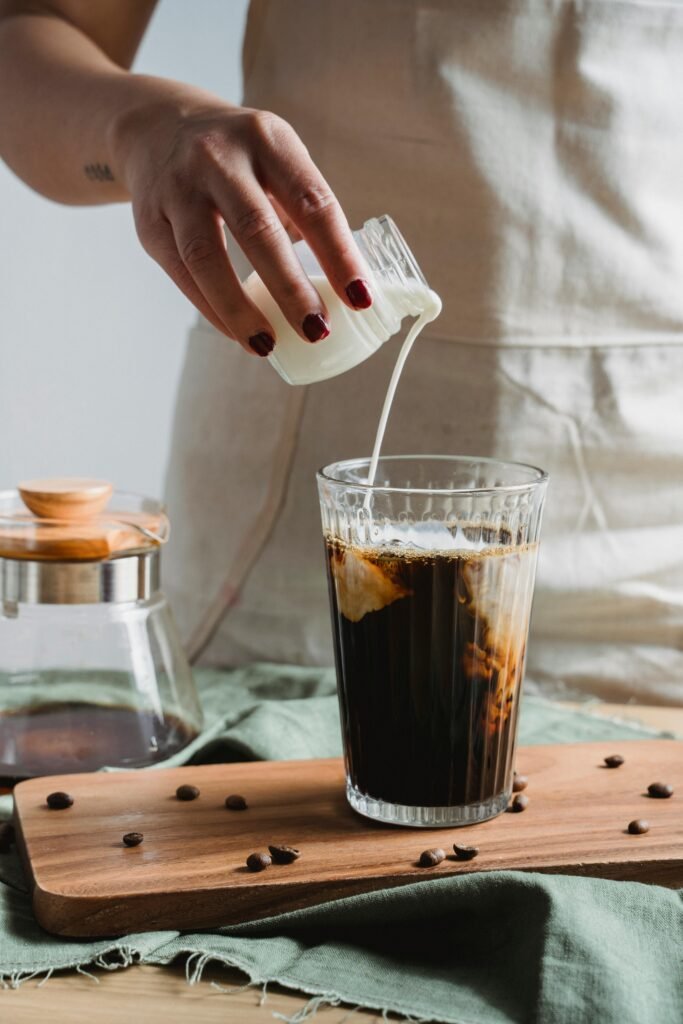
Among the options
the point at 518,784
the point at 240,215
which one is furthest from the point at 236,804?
the point at 240,215

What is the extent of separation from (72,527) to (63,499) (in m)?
0.03

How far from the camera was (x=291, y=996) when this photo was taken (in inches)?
32.4

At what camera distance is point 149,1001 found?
2.67 feet

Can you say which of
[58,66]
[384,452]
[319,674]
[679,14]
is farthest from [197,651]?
[679,14]

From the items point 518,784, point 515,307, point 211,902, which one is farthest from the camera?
point 515,307

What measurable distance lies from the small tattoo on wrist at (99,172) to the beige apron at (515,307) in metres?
0.27

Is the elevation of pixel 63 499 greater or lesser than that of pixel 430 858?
greater

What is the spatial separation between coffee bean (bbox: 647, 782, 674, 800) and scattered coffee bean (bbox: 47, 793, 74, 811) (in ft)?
1.65

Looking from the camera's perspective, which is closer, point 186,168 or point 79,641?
point 186,168

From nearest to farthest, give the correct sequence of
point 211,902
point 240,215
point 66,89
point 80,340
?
point 211,902, point 240,215, point 66,89, point 80,340

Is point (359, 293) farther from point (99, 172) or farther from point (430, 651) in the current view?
point (99, 172)

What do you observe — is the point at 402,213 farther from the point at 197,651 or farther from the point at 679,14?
the point at 197,651

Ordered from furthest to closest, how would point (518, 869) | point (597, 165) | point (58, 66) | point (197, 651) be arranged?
point (197, 651) < point (597, 165) < point (58, 66) < point (518, 869)

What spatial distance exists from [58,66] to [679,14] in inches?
28.6
